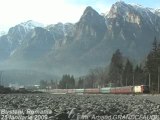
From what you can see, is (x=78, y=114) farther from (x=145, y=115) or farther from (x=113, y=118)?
(x=145, y=115)

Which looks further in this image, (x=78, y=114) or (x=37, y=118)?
(x=78, y=114)

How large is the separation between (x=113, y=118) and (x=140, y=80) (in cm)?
14333

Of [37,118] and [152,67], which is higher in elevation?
[152,67]

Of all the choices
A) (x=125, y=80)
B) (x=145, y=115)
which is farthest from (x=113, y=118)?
(x=125, y=80)

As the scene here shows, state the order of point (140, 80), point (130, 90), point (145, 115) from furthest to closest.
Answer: point (140, 80), point (130, 90), point (145, 115)

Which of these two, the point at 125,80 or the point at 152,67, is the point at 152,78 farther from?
the point at 125,80

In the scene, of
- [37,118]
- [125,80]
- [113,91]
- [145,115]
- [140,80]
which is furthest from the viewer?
[125,80]

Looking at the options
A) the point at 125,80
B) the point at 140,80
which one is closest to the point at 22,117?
the point at 140,80

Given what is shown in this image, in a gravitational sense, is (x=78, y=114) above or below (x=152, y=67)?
below

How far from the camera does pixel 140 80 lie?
16488cm

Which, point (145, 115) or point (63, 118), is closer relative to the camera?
point (63, 118)

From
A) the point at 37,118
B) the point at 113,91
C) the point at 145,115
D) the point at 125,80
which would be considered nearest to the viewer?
the point at 37,118

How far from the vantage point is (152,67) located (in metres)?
144

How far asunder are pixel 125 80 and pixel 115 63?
39.4ft
